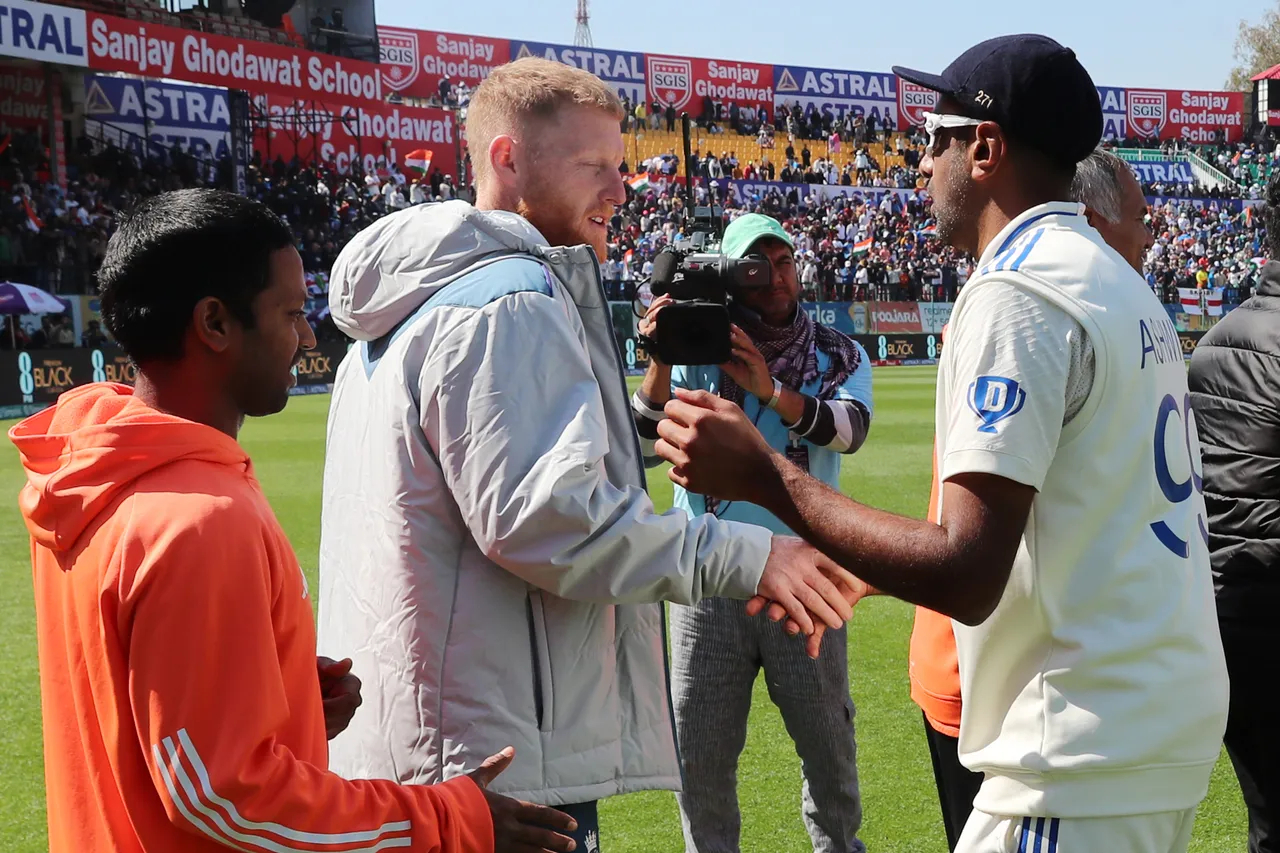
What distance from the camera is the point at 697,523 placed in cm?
237

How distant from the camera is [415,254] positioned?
8.14ft

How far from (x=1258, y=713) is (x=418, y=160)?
39.5m

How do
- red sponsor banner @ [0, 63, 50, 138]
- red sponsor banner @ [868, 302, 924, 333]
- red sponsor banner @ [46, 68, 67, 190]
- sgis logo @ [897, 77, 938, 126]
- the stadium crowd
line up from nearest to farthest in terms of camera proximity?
the stadium crowd < red sponsor banner @ [46, 68, 67, 190] < red sponsor banner @ [0, 63, 50, 138] < red sponsor banner @ [868, 302, 924, 333] < sgis logo @ [897, 77, 938, 126]

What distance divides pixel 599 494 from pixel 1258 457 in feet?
6.53

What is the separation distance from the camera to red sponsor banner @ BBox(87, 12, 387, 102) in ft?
99.6

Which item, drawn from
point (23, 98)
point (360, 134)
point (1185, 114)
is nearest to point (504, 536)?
point (23, 98)

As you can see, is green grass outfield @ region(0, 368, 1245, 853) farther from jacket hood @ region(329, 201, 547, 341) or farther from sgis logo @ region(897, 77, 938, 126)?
sgis logo @ region(897, 77, 938, 126)

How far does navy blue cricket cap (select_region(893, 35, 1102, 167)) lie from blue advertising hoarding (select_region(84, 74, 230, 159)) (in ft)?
115

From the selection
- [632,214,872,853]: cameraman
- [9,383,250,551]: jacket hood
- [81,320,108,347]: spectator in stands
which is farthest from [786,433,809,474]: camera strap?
[81,320,108,347]: spectator in stands

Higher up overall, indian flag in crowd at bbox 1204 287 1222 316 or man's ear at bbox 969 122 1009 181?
man's ear at bbox 969 122 1009 181

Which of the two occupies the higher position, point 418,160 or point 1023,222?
point 418,160

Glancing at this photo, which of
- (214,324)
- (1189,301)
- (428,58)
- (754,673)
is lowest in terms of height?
(754,673)

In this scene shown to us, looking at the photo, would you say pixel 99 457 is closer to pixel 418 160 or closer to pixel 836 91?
pixel 418 160

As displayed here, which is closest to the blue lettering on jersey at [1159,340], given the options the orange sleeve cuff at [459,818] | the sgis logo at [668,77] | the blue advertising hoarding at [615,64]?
the orange sleeve cuff at [459,818]
